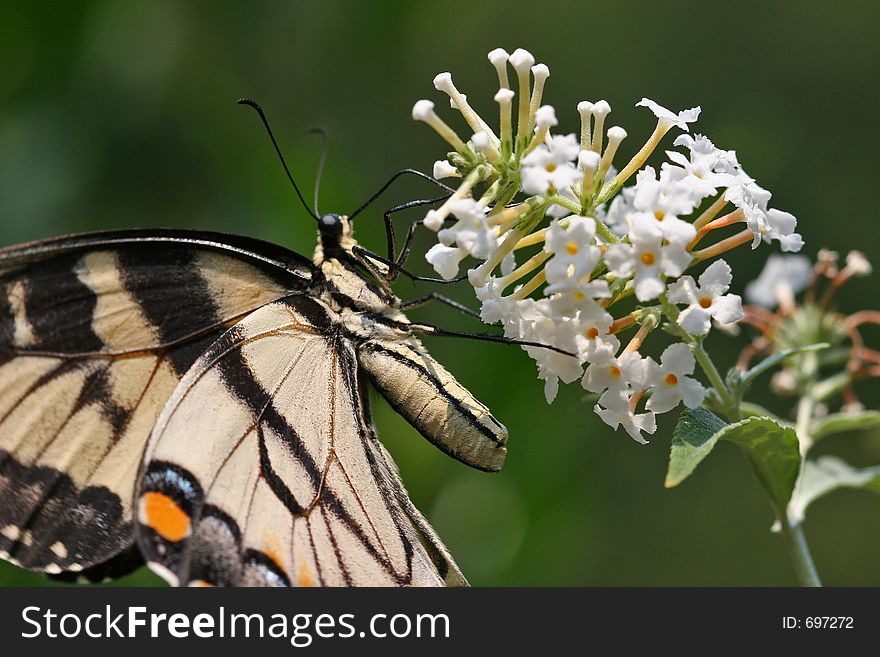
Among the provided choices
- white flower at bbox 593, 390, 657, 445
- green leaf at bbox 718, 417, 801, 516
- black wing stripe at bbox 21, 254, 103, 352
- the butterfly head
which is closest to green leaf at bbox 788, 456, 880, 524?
green leaf at bbox 718, 417, 801, 516

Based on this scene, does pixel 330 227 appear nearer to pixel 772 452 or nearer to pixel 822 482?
pixel 772 452

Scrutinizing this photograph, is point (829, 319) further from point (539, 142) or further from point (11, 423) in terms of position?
point (11, 423)

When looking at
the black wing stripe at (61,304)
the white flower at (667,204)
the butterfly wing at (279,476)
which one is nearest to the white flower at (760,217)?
the white flower at (667,204)

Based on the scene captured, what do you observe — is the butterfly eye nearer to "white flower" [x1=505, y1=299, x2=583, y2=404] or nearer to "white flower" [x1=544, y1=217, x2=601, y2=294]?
"white flower" [x1=505, y1=299, x2=583, y2=404]

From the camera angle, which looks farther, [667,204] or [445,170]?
[445,170]

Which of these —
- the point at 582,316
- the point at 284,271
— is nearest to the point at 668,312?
the point at 582,316

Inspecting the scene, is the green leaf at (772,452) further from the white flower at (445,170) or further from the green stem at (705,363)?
the white flower at (445,170)

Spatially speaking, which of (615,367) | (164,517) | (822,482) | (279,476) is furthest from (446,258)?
(822,482)
